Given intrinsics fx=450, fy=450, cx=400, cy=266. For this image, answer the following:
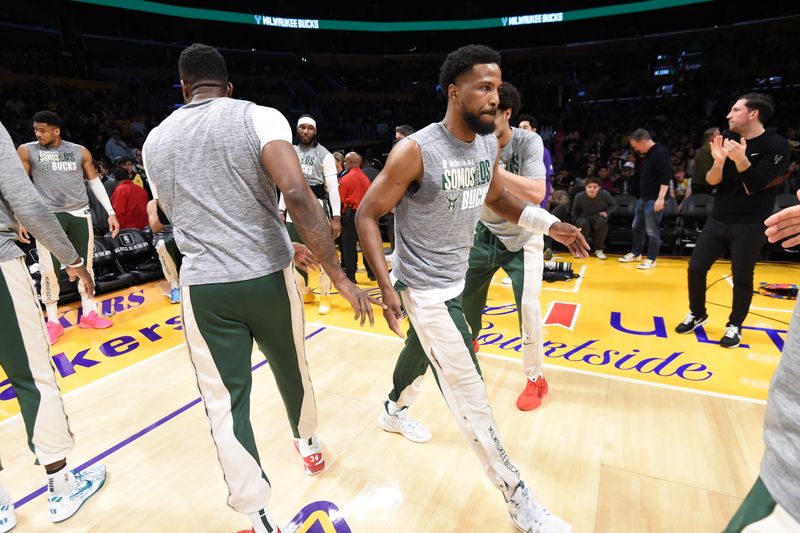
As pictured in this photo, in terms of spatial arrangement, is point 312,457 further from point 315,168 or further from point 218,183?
point 315,168

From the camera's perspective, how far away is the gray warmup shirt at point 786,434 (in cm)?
77

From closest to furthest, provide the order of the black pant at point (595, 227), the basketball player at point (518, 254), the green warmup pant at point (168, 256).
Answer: the basketball player at point (518, 254), the green warmup pant at point (168, 256), the black pant at point (595, 227)

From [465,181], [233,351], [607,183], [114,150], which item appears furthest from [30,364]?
[114,150]

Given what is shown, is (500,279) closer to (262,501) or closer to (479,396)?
(479,396)

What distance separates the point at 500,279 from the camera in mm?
6297

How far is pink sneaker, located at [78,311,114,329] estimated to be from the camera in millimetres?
4758

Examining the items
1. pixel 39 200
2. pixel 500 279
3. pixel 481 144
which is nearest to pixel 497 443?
pixel 481 144

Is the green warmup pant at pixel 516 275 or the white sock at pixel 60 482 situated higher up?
the green warmup pant at pixel 516 275

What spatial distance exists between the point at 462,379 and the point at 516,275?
4.04 feet

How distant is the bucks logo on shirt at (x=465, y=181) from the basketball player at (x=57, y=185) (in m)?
3.44

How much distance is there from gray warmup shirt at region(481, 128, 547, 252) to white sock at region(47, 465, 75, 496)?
264 centimetres

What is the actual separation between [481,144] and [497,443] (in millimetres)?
1289

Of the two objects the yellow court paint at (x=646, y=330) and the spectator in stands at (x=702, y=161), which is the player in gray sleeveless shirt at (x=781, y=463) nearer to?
the yellow court paint at (x=646, y=330)

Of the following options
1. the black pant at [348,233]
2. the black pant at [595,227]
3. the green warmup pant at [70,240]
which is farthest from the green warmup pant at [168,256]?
the black pant at [595,227]
